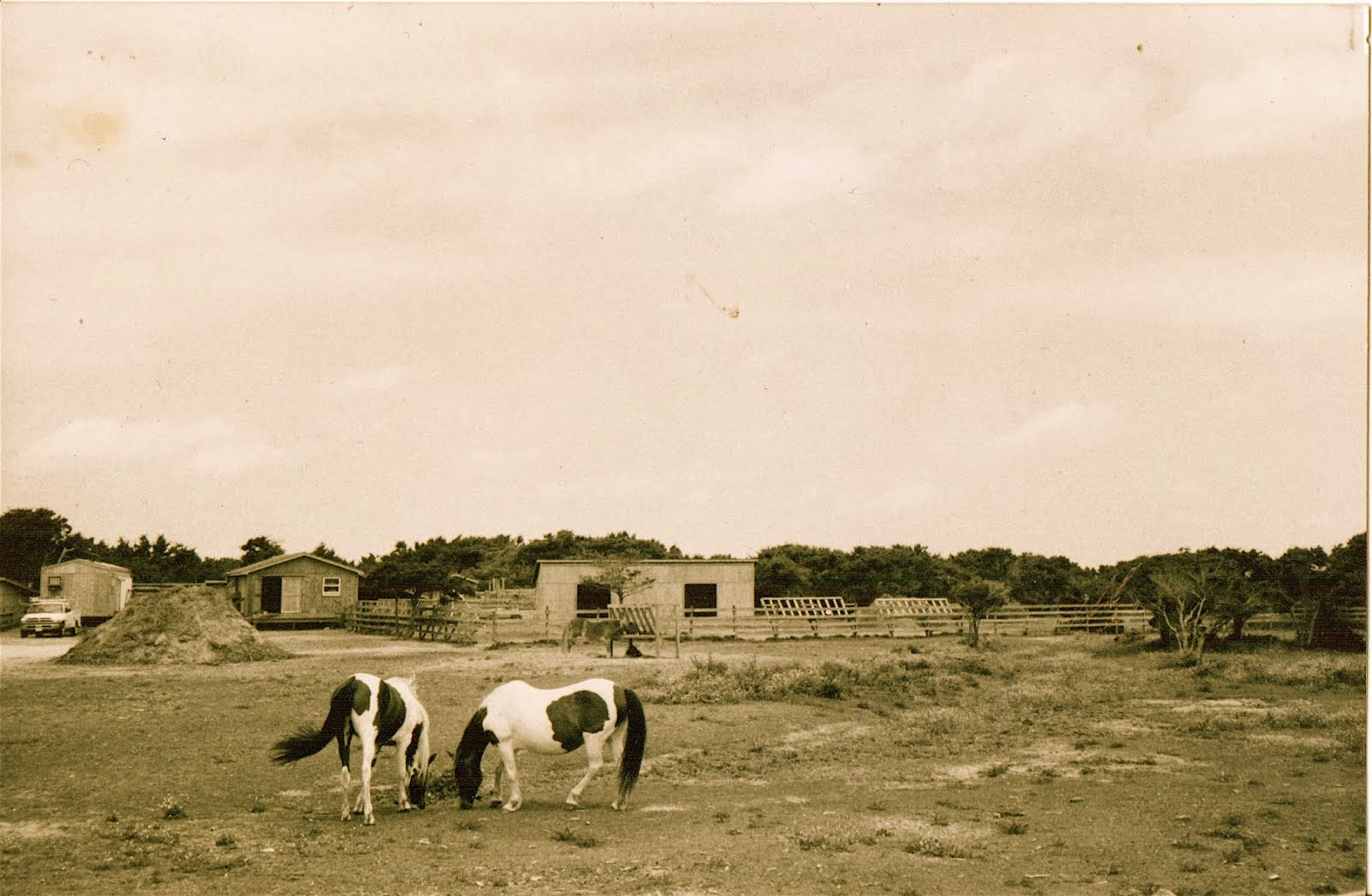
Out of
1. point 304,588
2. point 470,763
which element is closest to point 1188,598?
point 470,763

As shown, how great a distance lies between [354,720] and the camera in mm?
11102

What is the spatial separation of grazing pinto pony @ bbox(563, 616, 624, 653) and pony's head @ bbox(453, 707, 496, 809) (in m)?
19.3

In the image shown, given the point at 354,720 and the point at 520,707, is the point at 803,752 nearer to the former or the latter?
the point at 520,707

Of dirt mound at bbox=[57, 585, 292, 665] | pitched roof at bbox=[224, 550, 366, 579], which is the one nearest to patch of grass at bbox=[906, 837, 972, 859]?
dirt mound at bbox=[57, 585, 292, 665]

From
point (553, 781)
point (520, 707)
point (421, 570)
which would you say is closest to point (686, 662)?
point (553, 781)

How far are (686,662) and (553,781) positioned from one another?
14.9 m

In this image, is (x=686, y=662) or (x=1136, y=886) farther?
(x=686, y=662)

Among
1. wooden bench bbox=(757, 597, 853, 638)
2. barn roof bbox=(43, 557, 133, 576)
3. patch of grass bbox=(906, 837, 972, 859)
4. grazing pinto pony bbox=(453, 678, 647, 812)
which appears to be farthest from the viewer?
wooden bench bbox=(757, 597, 853, 638)

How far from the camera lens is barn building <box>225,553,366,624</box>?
4819 cm

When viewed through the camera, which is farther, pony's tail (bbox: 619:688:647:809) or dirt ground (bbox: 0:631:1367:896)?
pony's tail (bbox: 619:688:647:809)

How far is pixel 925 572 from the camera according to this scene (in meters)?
57.7

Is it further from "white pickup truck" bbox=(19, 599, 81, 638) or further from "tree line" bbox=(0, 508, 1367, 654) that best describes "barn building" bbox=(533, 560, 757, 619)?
"white pickup truck" bbox=(19, 599, 81, 638)

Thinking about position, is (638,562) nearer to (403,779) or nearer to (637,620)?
(637,620)

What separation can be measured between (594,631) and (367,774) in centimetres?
2232
